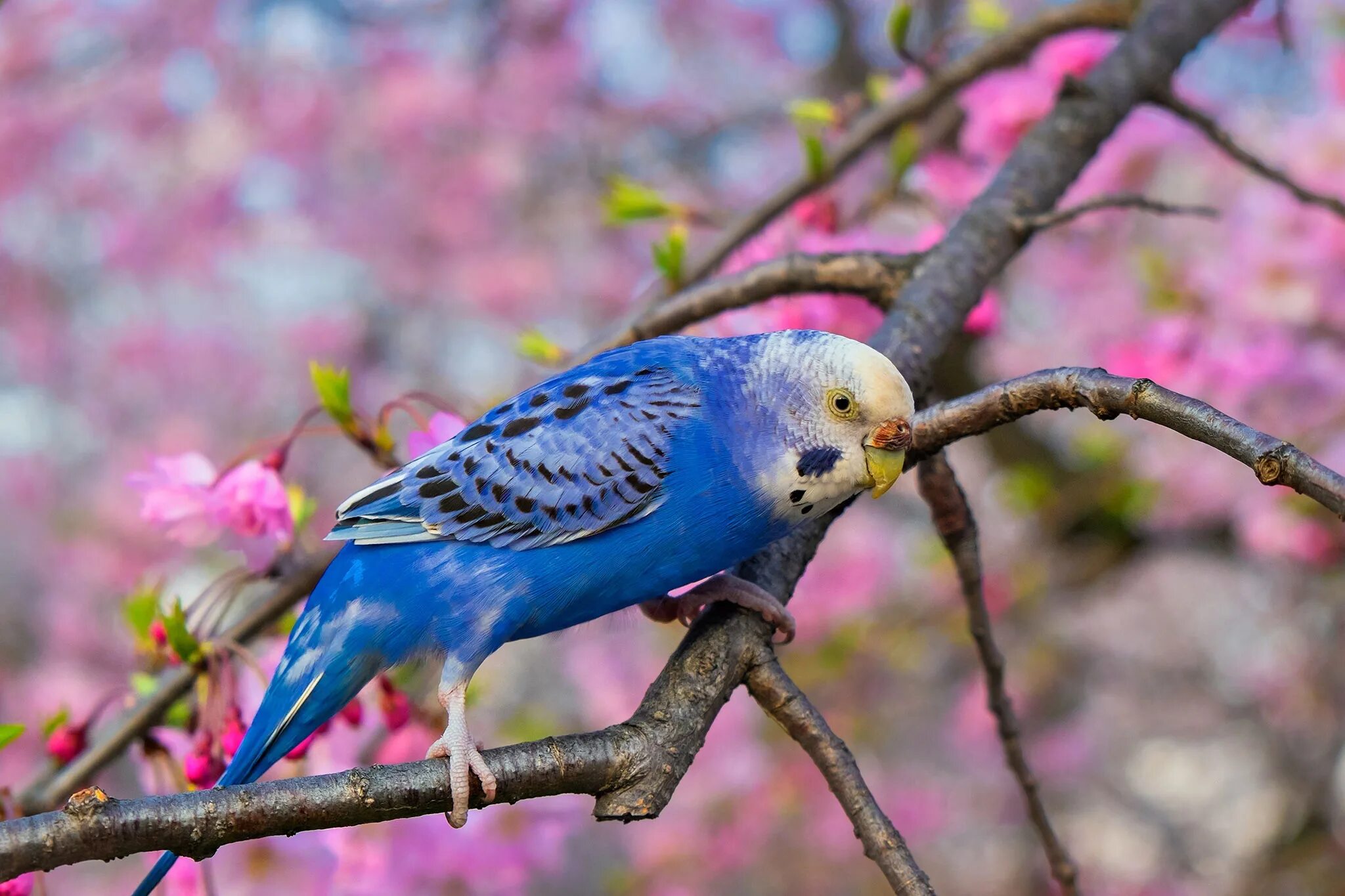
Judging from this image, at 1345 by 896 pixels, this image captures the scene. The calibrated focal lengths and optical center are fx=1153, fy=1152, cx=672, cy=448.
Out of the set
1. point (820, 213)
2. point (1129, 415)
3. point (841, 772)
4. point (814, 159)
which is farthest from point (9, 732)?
point (820, 213)

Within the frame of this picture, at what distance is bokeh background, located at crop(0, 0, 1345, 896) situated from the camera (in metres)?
3.67

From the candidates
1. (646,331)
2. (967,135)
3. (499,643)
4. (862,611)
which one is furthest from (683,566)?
(862,611)

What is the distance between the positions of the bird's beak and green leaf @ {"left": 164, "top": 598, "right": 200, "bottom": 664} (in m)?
1.12

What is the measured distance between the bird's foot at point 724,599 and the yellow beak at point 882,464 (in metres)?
0.22

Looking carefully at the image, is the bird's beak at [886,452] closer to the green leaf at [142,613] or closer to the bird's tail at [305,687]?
the bird's tail at [305,687]

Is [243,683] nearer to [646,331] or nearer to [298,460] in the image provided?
[646,331]

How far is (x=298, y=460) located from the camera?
23.6 feet

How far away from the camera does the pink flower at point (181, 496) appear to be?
1968 mm

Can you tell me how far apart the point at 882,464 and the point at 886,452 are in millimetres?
17

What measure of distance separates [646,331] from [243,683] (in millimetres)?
1063

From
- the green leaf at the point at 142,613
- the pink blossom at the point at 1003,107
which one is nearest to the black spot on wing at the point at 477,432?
the green leaf at the point at 142,613

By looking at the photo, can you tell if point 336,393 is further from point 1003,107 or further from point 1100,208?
point 1003,107

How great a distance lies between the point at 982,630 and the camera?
6.17 ft

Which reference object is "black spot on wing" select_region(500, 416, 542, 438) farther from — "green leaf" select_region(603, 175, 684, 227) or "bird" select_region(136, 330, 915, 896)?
"green leaf" select_region(603, 175, 684, 227)
